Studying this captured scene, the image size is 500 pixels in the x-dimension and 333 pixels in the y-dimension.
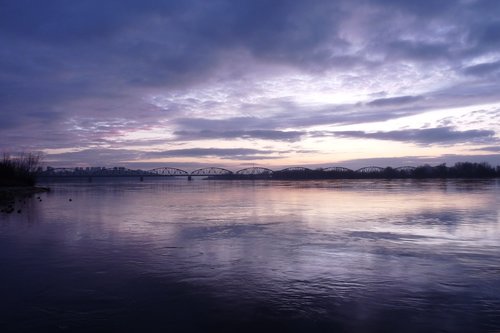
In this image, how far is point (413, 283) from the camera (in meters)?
9.63

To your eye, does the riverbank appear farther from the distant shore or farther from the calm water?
the calm water

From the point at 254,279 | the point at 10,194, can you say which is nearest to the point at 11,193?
the point at 10,194

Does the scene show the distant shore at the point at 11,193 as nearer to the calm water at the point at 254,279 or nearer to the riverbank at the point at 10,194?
the riverbank at the point at 10,194

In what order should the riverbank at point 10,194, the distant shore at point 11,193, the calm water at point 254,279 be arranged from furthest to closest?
the distant shore at point 11,193 → the riverbank at point 10,194 → the calm water at point 254,279

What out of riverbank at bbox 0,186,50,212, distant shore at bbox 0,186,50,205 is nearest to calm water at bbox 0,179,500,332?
riverbank at bbox 0,186,50,212

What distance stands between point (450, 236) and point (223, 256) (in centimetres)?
876

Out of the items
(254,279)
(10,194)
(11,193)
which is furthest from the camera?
(11,193)

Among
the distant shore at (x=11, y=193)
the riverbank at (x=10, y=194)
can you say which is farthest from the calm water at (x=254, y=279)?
the distant shore at (x=11, y=193)

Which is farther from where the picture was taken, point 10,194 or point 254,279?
point 10,194

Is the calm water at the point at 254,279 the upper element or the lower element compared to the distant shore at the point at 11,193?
lower

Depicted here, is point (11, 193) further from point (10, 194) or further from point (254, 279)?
point (254, 279)

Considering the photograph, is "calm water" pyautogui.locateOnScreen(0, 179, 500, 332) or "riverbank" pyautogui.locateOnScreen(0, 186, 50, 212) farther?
"riverbank" pyautogui.locateOnScreen(0, 186, 50, 212)

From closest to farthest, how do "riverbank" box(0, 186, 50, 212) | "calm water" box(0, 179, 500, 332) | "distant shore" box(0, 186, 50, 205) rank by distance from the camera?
1. "calm water" box(0, 179, 500, 332)
2. "riverbank" box(0, 186, 50, 212)
3. "distant shore" box(0, 186, 50, 205)

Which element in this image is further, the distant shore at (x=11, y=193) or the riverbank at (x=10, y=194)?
the distant shore at (x=11, y=193)
